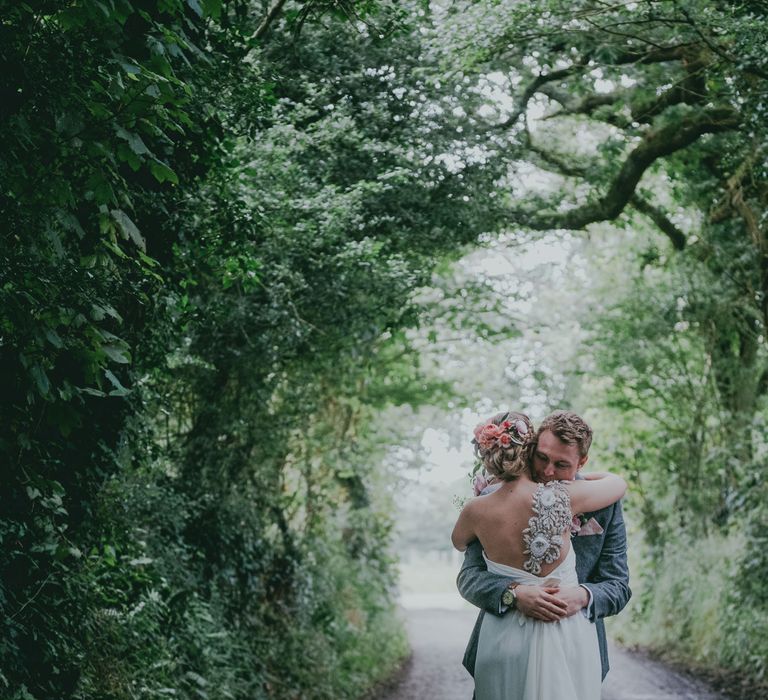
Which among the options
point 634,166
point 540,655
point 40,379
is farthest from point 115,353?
point 634,166

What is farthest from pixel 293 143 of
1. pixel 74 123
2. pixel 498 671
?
pixel 498 671

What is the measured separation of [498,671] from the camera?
3.99 m

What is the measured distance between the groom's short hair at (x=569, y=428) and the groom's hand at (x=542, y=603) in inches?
24.1

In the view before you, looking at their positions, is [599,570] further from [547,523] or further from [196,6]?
[196,6]

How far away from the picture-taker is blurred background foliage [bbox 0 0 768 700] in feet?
13.0

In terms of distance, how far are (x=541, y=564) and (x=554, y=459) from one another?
458 mm

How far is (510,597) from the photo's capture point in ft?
13.0

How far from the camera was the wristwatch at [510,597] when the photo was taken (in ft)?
13.0

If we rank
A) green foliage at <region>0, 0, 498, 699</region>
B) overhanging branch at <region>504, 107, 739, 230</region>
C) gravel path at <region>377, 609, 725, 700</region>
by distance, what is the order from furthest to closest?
overhanging branch at <region>504, 107, 739, 230</region> → gravel path at <region>377, 609, 725, 700</region> → green foliage at <region>0, 0, 498, 699</region>

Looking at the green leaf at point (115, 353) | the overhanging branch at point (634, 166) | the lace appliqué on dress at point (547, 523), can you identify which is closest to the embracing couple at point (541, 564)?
the lace appliqué on dress at point (547, 523)

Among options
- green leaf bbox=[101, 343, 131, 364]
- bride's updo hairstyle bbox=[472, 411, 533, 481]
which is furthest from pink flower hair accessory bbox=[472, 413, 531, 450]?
green leaf bbox=[101, 343, 131, 364]

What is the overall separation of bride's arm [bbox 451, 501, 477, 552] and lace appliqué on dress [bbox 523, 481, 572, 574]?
11.7 inches

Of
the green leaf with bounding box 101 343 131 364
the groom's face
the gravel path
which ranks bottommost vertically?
the gravel path

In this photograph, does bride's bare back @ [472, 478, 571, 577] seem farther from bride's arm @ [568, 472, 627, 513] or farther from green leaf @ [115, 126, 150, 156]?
green leaf @ [115, 126, 150, 156]
